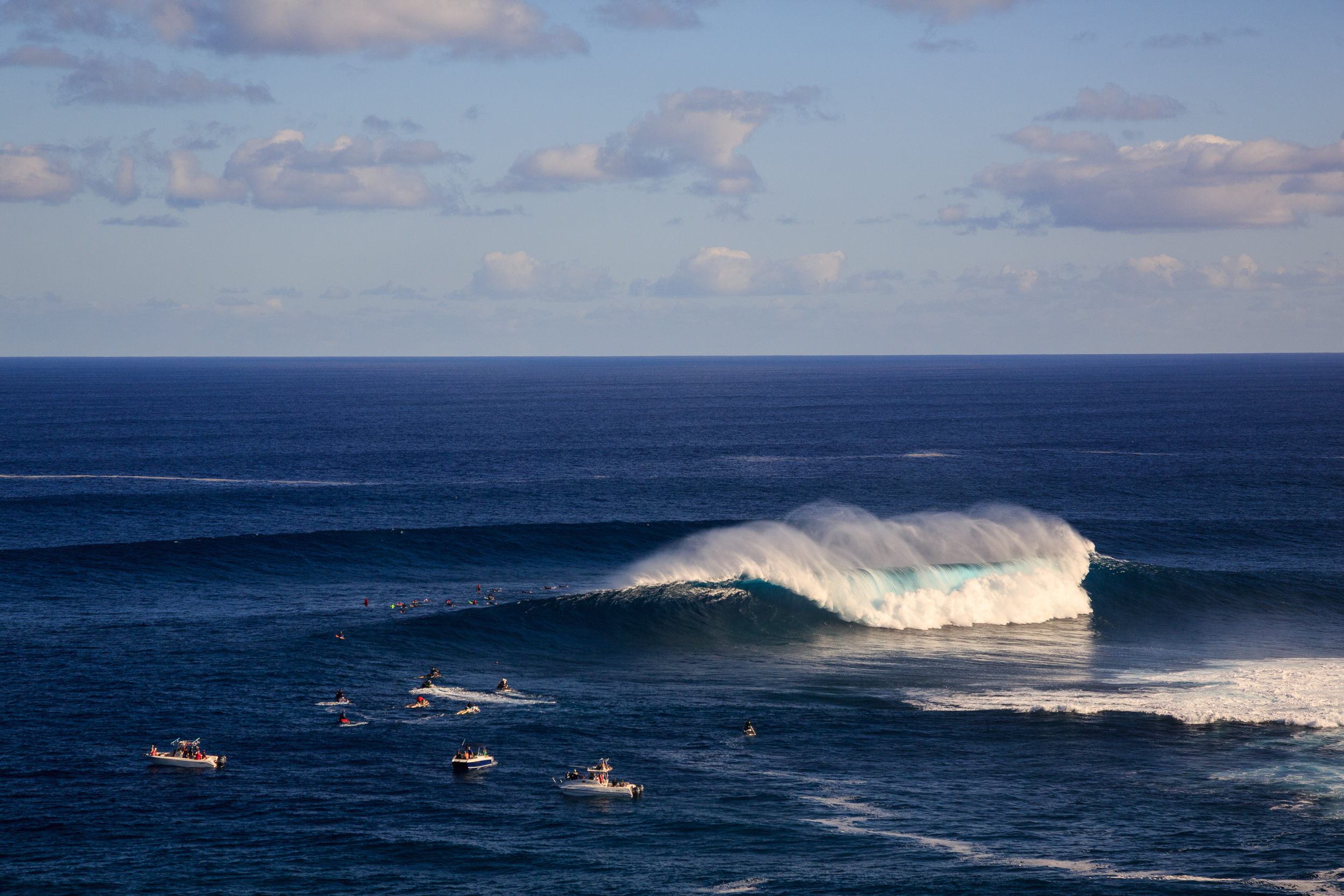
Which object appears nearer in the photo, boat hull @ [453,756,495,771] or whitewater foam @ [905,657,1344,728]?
boat hull @ [453,756,495,771]

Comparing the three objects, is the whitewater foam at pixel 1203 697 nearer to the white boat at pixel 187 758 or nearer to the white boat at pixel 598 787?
the white boat at pixel 598 787

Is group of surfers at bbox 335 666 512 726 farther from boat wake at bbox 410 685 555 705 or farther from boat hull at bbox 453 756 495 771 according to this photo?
boat hull at bbox 453 756 495 771

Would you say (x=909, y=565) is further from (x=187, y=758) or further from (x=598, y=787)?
(x=187, y=758)


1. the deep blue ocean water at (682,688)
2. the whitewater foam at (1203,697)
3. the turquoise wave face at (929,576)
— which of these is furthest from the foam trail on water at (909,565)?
the whitewater foam at (1203,697)

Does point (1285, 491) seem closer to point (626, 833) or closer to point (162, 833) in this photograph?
point (626, 833)

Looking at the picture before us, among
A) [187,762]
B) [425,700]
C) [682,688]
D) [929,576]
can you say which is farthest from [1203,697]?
[187,762]

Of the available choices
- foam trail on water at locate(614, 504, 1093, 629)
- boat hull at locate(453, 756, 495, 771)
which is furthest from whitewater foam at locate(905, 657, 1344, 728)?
boat hull at locate(453, 756, 495, 771)
